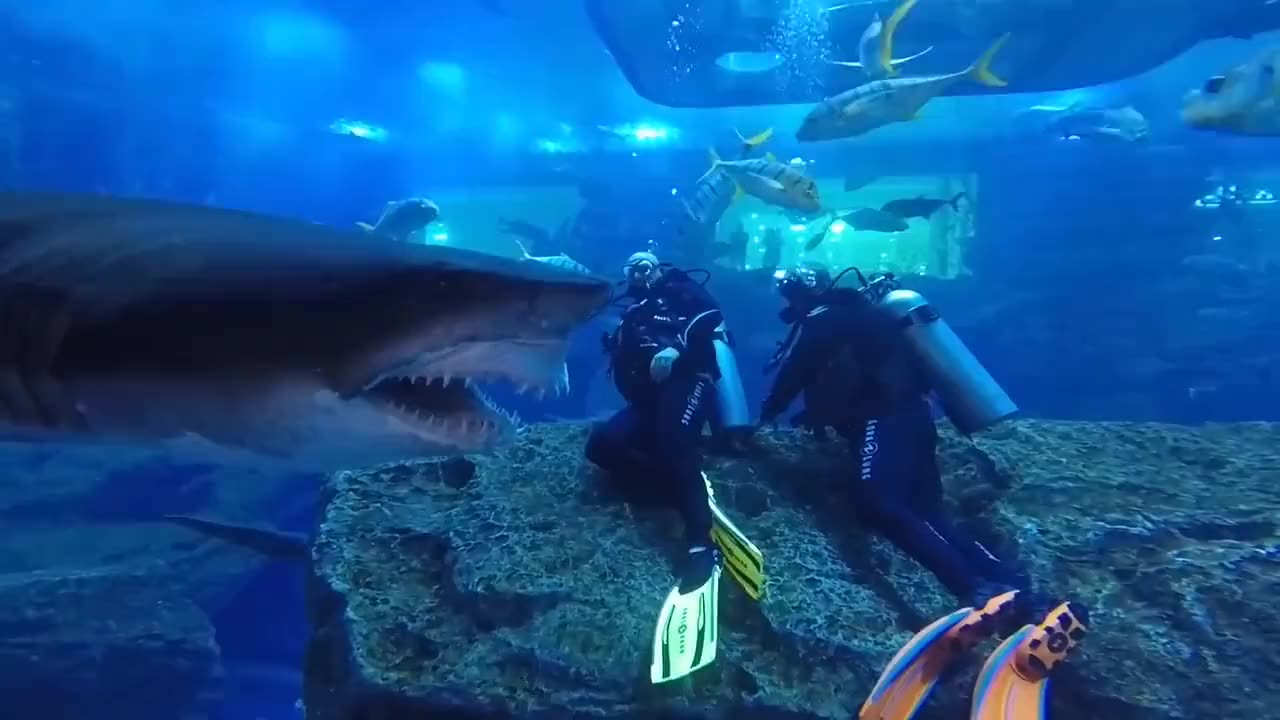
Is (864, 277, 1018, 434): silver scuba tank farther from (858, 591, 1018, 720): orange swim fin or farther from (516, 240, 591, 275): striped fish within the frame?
(516, 240, 591, 275): striped fish

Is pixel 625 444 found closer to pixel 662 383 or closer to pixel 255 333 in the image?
pixel 662 383

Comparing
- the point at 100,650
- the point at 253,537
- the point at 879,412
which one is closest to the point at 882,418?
the point at 879,412

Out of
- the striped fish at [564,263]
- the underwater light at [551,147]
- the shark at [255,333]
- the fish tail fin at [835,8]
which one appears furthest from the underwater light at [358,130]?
the shark at [255,333]

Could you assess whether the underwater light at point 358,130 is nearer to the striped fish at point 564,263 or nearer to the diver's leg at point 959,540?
the striped fish at point 564,263

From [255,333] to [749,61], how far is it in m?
18.8

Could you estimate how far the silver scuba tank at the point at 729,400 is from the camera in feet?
18.9

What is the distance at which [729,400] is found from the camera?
583cm

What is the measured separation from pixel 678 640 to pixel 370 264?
2.72 metres

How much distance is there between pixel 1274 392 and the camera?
18.8 m

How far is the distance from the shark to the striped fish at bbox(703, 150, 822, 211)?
6.37 meters

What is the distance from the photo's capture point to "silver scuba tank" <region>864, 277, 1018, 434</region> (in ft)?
17.6

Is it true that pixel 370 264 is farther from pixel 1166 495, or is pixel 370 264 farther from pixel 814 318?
pixel 1166 495

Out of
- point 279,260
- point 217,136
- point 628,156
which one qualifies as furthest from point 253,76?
point 279,260

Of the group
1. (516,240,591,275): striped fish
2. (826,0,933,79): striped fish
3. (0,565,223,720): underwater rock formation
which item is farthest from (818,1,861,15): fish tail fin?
(0,565,223,720): underwater rock formation
